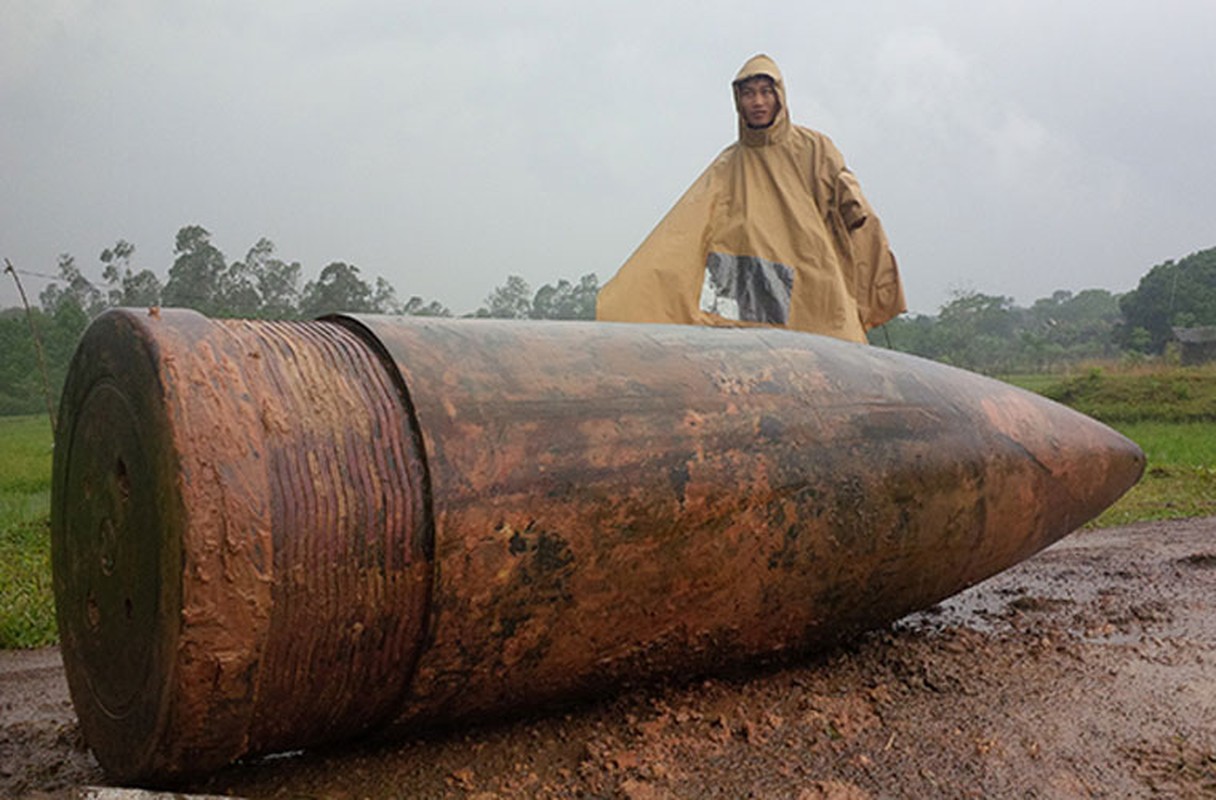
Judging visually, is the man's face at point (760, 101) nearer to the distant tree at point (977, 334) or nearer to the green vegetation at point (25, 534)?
the green vegetation at point (25, 534)

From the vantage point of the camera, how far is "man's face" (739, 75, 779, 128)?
5.74 metres

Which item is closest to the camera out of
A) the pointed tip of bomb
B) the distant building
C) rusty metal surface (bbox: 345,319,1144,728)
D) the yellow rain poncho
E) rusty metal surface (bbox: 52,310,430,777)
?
rusty metal surface (bbox: 52,310,430,777)

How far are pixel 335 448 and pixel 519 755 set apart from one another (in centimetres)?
93

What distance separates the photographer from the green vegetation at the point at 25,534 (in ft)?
14.4

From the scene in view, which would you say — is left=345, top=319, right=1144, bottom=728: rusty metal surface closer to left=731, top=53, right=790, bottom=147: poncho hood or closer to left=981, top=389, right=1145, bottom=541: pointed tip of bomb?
left=981, top=389, right=1145, bottom=541: pointed tip of bomb

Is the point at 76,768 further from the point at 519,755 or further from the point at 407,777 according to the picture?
the point at 519,755

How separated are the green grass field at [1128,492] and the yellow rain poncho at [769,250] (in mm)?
2620

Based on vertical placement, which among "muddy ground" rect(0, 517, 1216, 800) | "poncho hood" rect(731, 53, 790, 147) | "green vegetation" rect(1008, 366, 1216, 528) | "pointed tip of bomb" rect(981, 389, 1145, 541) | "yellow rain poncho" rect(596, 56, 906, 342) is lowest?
"green vegetation" rect(1008, 366, 1216, 528)

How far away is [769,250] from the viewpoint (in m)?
5.57

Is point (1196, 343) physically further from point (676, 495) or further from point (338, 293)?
point (676, 495)

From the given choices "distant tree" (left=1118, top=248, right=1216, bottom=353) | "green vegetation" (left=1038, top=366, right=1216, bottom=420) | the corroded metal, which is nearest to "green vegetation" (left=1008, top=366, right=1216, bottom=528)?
"green vegetation" (left=1038, top=366, right=1216, bottom=420)

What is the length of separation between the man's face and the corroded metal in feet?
10.6

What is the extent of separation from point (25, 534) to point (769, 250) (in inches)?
201

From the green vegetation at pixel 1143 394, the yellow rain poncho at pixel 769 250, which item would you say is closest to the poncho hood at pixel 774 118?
the yellow rain poncho at pixel 769 250
